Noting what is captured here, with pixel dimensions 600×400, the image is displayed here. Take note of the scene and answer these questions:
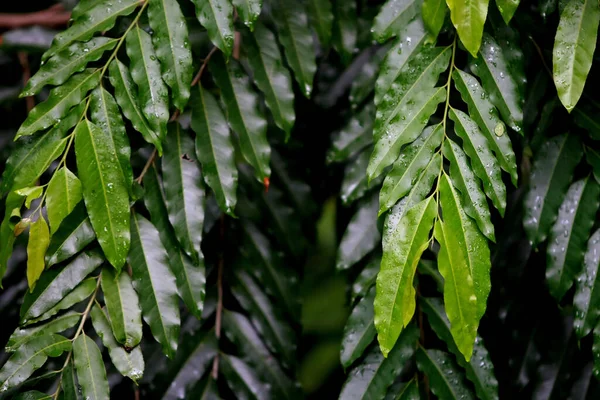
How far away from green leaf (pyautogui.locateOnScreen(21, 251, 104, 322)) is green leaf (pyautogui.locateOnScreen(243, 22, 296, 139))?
0.45m

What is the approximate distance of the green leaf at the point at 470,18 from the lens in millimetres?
930

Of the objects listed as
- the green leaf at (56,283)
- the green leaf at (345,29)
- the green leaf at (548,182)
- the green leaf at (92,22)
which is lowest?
the green leaf at (548,182)

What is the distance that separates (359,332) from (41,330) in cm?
58

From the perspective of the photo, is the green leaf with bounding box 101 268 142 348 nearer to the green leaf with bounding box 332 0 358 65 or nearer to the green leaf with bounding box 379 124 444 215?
the green leaf with bounding box 379 124 444 215

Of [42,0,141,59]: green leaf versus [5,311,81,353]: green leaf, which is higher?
[42,0,141,59]: green leaf

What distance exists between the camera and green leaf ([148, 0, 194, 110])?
3.38 feet

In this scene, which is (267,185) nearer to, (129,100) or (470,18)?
(129,100)

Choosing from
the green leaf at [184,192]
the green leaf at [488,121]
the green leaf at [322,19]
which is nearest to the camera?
the green leaf at [488,121]

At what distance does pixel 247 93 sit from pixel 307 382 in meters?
1.53

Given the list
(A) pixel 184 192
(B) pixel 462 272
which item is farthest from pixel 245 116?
(B) pixel 462 272

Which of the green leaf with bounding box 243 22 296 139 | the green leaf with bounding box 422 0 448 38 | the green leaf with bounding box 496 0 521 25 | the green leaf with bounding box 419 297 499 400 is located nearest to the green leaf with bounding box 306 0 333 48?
the green leaf with bounding box 243 22 296 139

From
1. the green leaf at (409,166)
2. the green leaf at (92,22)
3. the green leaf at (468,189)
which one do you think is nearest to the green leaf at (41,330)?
the green leaf at (92,22)

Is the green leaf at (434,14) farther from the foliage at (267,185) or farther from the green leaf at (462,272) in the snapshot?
the green leaf at (462,272)

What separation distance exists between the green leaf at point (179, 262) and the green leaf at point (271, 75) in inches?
11.5
